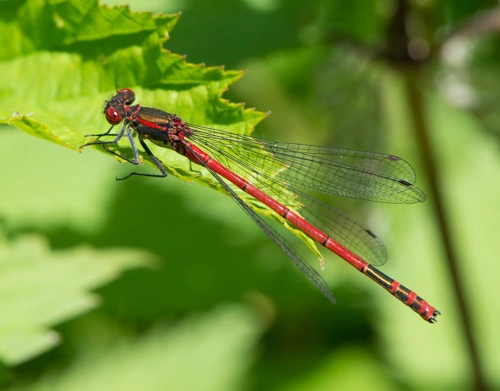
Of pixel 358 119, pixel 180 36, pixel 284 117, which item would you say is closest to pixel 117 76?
pixel 180 36

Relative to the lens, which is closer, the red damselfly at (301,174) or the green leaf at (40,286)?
the green leaf at (40,286)

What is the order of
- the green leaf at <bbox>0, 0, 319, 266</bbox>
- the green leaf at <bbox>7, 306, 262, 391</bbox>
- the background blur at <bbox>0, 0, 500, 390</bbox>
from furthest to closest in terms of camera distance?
the green leaf at <bbox>7, 306, 262, 391</bbox>, the background blur at <bbox>0, 0, 500, 390</bbox>, the green leaf at <bbox>0, 0, 319, 266</bbox>

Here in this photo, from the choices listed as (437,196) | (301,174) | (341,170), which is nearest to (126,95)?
(301,174)

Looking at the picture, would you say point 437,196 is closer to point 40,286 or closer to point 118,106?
point 118,106

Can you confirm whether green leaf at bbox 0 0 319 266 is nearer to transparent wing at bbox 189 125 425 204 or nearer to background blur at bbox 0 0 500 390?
transparent wing at bbox 189 125 425 204

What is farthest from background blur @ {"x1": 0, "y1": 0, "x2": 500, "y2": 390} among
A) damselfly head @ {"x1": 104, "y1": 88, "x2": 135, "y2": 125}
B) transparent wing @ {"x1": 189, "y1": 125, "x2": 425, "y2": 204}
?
damselfly head @ {"x1": 104, "y1": 88, "x2": 135, "y2": 125}

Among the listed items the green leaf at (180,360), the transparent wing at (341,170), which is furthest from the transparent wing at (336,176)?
the green leaf at (180,360)

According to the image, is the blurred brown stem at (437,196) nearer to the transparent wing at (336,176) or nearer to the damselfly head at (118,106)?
the transparent wing at (336,176)
